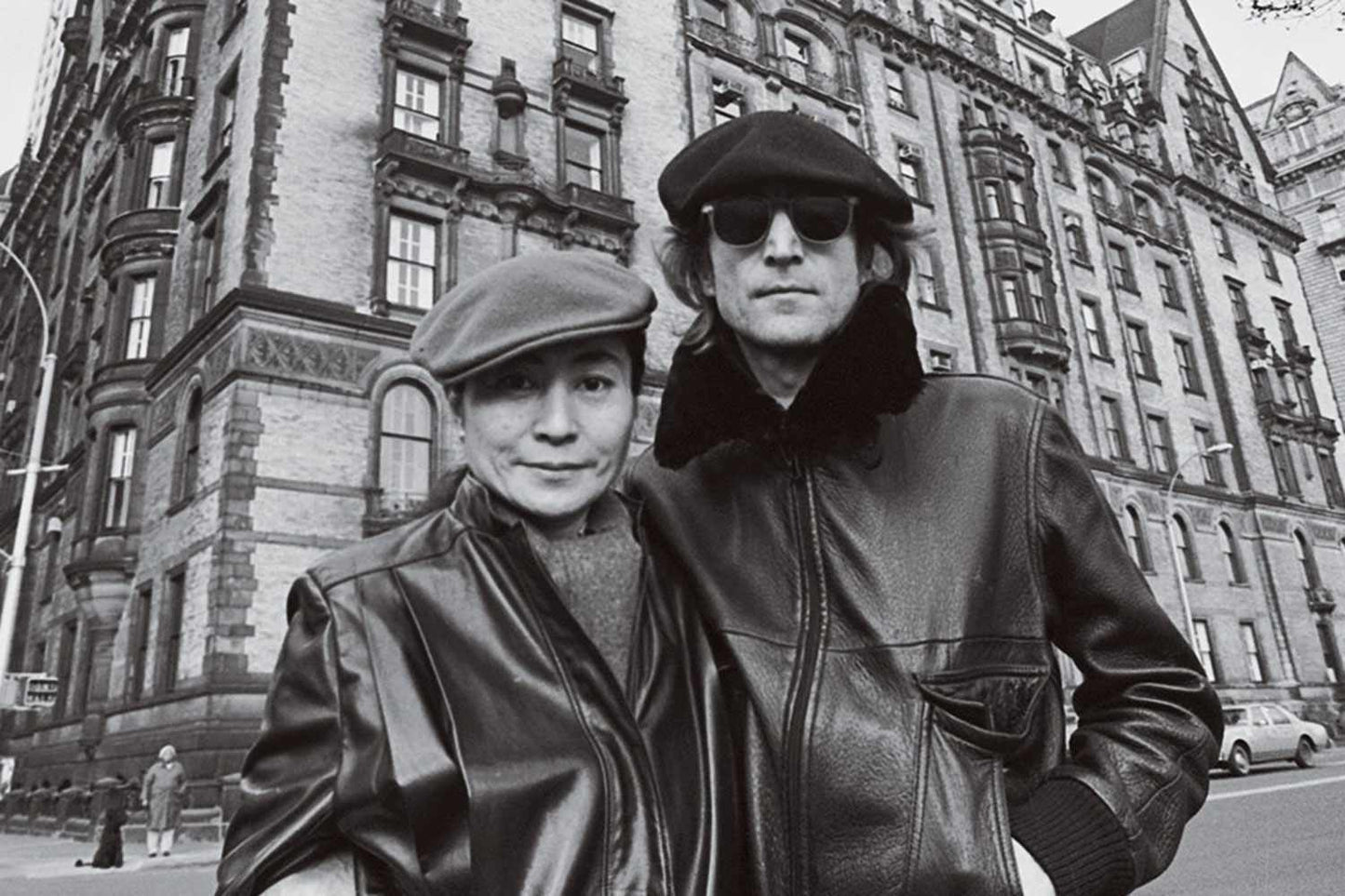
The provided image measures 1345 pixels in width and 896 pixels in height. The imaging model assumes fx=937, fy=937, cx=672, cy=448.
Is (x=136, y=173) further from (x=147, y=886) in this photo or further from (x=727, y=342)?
(x=727, y=342)

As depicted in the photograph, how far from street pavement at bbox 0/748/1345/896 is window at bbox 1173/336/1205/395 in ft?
68.7

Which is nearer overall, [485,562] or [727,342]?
[485,562]

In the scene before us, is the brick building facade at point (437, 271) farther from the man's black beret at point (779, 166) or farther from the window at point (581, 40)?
the man's black beret at point (779, 166)

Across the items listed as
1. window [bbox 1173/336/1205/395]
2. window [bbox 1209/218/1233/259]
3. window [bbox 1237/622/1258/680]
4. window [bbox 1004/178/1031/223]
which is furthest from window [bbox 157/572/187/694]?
window [bbox 1209/218/1233/259]

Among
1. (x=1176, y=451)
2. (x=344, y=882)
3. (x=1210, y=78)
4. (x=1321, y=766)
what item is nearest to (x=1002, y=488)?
(x=344, y=882)

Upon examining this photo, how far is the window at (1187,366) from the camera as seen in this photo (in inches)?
1394

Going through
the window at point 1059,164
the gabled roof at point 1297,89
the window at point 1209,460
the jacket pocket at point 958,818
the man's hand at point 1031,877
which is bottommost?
the man's hand at point 1031,877

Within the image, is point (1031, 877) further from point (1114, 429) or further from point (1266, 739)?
point (1114, 429)

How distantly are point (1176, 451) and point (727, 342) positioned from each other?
3638cm

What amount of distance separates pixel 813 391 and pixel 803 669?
500 mm

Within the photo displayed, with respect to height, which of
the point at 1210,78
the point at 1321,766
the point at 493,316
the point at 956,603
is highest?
the point at 1210,78

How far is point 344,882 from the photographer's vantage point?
1.36 m

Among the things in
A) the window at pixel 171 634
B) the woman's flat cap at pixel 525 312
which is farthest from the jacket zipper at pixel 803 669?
the window at pixel 171 634

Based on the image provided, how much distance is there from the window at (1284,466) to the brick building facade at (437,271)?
0.24 m
